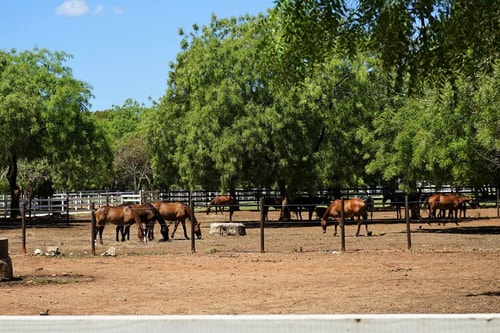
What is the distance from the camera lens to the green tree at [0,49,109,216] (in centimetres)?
3816

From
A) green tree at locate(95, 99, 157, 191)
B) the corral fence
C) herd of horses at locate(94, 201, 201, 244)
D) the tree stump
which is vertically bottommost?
the tree stump

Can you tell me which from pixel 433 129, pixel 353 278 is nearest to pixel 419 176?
pixel 433 129

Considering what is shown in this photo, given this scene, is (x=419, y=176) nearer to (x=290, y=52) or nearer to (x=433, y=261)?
(x=433, y=261)

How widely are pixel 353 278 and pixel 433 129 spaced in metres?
11.9

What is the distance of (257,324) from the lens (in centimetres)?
299

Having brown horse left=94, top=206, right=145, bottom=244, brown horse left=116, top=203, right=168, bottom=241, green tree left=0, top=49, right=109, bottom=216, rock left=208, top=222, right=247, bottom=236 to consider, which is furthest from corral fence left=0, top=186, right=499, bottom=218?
brown horse left=94, top=206, right=145, bottom=244

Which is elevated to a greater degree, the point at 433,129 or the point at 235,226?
the point at 433,129

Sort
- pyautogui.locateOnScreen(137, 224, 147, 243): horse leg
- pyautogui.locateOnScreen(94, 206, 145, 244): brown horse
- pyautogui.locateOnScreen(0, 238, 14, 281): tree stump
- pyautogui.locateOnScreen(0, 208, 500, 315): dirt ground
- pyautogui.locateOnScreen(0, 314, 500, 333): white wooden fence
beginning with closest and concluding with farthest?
1. pyautogui.locateOnScreen(0, 314, 500, 333): white wooden fence
2. pyautogui.locateOnScreen(0, 208, 500, 315): dirt ground
3. pyautogui.locateOnScreen(0, 238, 14, 281): tree stump
4. pyautogui.locateOnScreen(137, 224, 147, 243): horse leg
5. pyautogui.locateOnScreen(94, 206, 145, 244): brown horse

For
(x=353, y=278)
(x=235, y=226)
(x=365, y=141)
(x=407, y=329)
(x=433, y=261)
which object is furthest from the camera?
(x=365, y=141)

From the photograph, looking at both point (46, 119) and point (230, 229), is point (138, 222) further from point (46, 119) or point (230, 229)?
point (46, 119)

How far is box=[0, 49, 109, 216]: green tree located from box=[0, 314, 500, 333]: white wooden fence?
35537mm

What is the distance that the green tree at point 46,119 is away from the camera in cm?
3816

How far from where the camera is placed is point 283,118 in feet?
114

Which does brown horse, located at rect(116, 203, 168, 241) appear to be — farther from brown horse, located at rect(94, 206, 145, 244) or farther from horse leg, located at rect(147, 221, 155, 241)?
brown horse, located at rect(94, 206, 145, 244)
